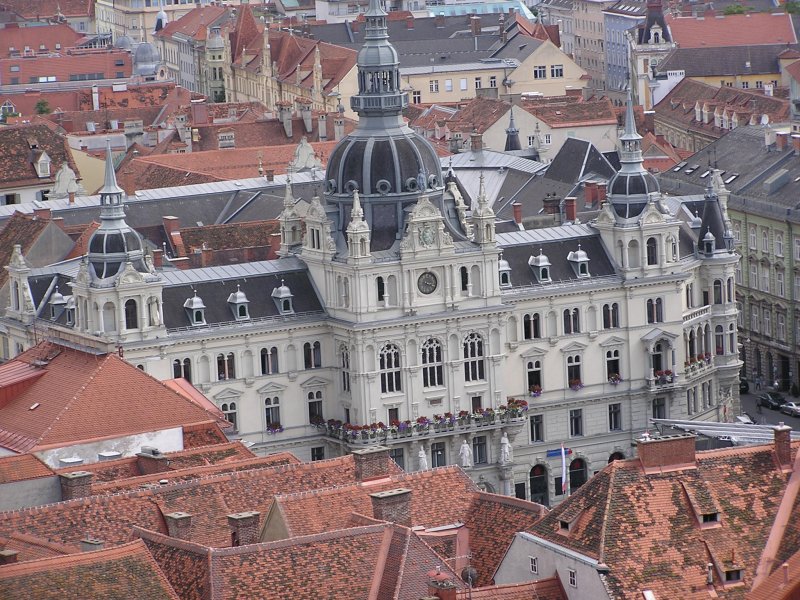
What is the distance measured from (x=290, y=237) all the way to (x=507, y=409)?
54.6ft

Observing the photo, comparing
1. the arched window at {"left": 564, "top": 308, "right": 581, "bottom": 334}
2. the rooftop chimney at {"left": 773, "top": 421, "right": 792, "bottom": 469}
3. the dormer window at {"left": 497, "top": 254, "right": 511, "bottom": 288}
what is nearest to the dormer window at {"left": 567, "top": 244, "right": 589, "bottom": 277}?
the arched window at {"left": 564, "top": 308, "right": 581, "bottom": 334}

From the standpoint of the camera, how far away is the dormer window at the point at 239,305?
161 m

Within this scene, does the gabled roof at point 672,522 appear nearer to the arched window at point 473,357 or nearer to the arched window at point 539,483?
the arched window at point 473,357

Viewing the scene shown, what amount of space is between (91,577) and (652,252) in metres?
87.0

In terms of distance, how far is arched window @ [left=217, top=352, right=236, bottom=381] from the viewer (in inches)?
6348

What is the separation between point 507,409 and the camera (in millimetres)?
167250

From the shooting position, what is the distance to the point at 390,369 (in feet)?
540

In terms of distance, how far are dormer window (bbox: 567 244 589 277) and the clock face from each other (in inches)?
409

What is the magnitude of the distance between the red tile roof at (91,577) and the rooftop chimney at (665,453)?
649 inches

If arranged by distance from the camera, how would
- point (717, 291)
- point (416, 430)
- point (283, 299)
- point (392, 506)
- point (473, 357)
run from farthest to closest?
point (717, 291)
point (473, 357)
point (416, 430)
point (283, 299)
point (392, 506)

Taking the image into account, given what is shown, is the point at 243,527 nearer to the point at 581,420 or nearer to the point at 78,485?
the point at 78,485

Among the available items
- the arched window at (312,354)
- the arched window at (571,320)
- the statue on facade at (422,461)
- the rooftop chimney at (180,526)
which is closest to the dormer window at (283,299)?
the arched window at (312,354)

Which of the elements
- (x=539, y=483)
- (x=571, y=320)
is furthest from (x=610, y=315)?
(x=539, y=483)

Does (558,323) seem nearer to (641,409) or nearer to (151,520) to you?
(641,409)
